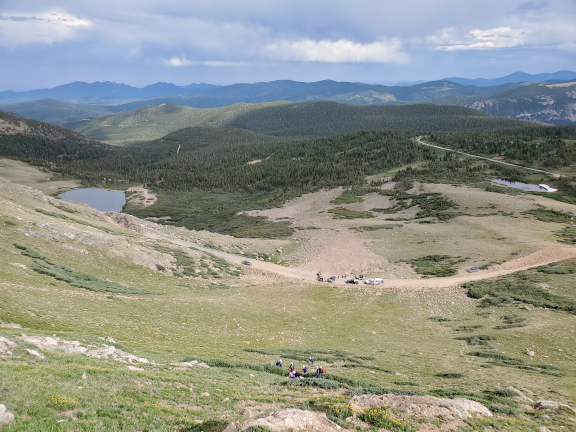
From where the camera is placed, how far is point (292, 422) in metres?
10.4

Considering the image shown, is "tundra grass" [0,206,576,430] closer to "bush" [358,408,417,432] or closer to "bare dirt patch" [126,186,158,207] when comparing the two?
"bush" [358,408,417,432]

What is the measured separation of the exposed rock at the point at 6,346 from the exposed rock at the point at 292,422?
9.10 meters

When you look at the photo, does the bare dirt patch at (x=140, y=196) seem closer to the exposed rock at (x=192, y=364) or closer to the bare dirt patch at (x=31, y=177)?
the bare dirt patch at (x=31, y=177)

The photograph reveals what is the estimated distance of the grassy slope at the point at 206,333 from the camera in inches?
451

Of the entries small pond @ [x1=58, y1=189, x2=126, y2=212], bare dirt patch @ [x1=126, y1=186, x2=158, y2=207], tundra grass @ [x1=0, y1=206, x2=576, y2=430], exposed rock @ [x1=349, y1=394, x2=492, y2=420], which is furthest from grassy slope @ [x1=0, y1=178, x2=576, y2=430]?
bare dirt patch @ [x1=126, y1=186, x2=158, y2=207]

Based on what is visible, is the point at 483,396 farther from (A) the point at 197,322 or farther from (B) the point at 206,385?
(A) the point at 197,322

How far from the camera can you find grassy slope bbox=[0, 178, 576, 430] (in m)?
11.5

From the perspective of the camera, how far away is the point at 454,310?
3634 centimetres

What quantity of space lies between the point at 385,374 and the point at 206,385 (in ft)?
37.0

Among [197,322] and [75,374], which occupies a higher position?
[75,374]

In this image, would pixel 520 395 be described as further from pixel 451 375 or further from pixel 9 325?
pixel 9 325

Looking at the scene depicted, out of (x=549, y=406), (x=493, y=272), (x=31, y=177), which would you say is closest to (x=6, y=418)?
(x=549, y=406)

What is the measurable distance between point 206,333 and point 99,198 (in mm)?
133710

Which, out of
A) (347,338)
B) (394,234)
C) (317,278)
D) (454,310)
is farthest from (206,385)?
(394,234)
